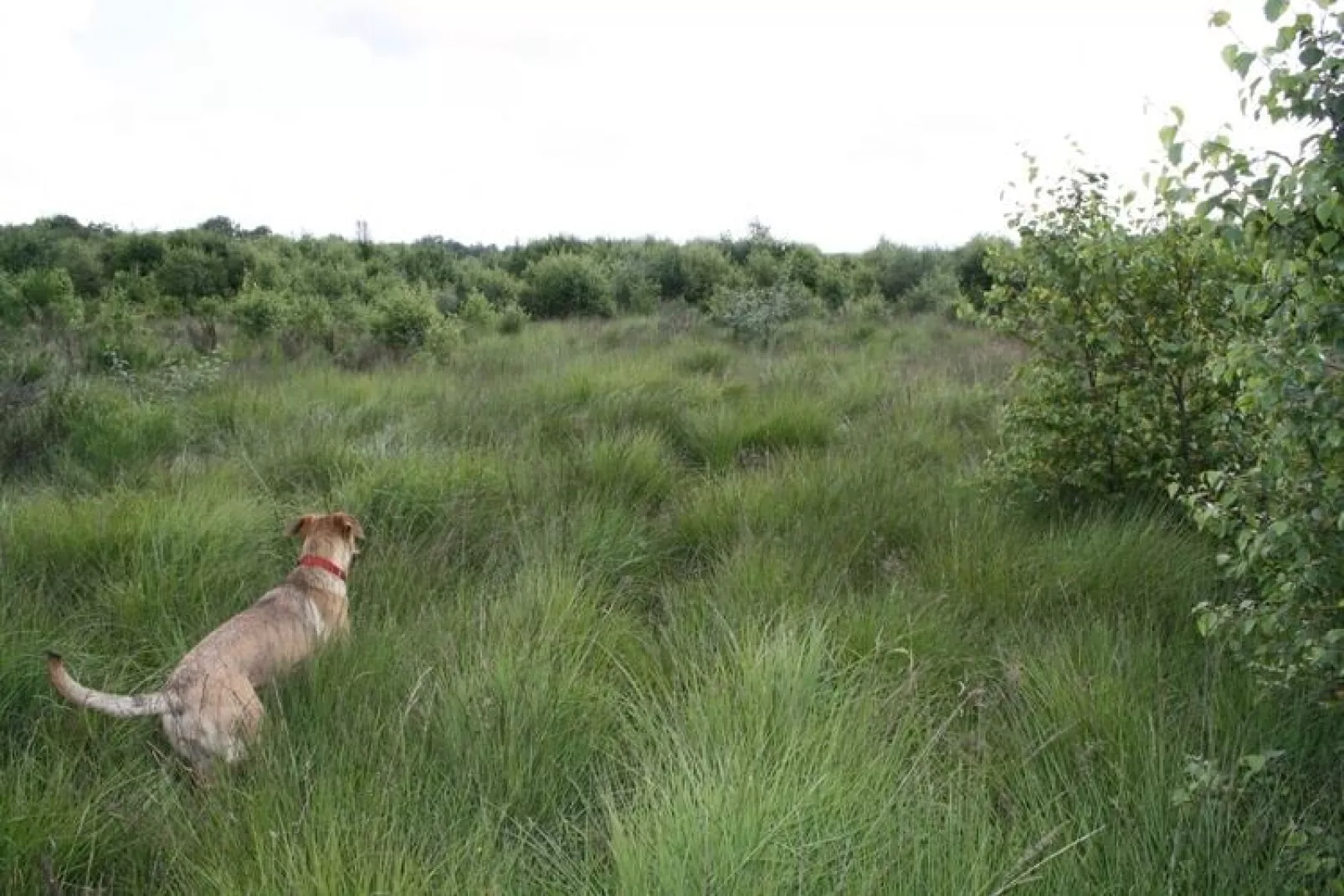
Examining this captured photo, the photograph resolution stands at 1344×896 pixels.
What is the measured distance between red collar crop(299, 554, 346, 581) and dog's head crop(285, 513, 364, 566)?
0.05m

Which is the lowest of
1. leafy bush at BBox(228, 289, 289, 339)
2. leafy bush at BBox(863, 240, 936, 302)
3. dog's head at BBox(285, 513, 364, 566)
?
dog's head at BBox(285, 513, 364, 566)

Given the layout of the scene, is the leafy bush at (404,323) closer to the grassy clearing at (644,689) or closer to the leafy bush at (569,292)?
the grassy clearing at (644,689)

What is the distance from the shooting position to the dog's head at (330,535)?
364cm

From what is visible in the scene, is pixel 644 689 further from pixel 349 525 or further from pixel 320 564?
pixel 349 525

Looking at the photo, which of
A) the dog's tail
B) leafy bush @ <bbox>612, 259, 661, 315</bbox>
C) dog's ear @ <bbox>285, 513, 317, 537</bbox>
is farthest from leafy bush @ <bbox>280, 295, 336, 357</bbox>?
the dog's tail

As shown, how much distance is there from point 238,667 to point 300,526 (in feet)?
3.53

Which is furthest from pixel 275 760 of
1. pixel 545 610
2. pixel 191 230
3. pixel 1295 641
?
pixel 191 230

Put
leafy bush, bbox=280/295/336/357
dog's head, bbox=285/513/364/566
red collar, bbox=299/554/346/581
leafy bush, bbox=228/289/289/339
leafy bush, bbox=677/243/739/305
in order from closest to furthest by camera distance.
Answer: red collar, bbox=299/554/346/581 → dog's head, bbox=285/513/364/566 → leafy bush, bbox=280/295/336/357 → leafy bush, bbox=228/289/289/339 → leafy bush, bbox=677/243/739/305

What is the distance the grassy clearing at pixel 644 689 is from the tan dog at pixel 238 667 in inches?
4.3

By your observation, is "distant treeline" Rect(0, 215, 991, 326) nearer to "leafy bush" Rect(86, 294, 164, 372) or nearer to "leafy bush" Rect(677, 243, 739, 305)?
"leafy bush" Rect(677, 243, 739, 305)

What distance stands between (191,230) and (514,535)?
25741 mm

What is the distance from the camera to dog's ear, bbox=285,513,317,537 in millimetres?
3771

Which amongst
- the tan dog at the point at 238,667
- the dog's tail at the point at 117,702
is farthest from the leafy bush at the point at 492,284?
the dog's tail at the point at 117,702

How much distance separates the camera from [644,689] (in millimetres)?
3021
